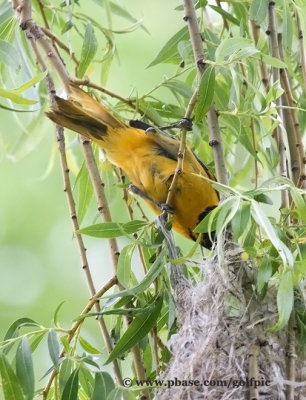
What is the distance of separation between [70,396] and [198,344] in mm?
266

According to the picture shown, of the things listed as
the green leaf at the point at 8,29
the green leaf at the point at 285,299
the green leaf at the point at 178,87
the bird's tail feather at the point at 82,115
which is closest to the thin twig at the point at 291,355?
the green leaf at the point at 285,299

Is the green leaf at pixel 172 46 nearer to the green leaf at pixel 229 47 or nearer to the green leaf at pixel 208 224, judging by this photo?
the green leaf at pixel 229 47

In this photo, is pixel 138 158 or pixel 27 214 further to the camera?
pixel 27 214

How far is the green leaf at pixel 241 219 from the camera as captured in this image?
1452mm

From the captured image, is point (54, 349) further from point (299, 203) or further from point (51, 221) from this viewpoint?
point (51, 221)

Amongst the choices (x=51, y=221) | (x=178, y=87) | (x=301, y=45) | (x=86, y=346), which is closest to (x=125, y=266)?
(x=86, y=346)

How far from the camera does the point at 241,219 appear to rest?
4.79ft

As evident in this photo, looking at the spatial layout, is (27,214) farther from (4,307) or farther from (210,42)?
(210,42)

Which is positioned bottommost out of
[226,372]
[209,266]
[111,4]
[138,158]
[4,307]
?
[4,307]

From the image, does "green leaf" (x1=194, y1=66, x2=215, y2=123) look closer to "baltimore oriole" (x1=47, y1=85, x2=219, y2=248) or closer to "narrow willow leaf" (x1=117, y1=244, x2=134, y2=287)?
"narrow willow leaf" (x1=117, y1=244, x2=134, y2=287)

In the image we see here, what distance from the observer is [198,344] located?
158 cm

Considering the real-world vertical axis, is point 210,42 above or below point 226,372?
above

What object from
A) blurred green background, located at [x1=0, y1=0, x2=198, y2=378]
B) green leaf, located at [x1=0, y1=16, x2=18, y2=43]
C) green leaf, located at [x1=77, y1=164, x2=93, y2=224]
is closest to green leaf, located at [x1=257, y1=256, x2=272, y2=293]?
green leaf, located at [x1=77, y1=164, x2=93, y2=224]

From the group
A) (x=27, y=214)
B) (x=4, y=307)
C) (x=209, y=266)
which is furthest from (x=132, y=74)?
(x=209, y=266)
